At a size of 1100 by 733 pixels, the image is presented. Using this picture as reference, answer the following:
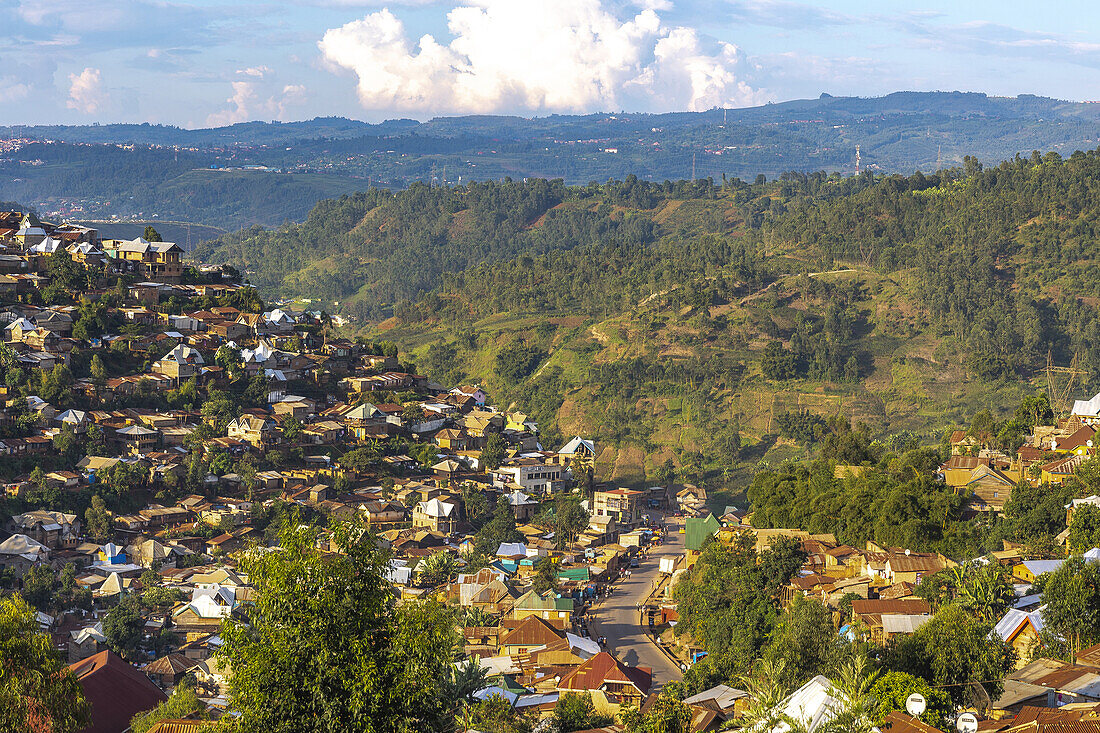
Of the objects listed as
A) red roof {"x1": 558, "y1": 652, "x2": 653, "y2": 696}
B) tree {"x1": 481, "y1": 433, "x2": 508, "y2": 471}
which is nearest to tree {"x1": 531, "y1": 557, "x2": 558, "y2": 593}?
red roof {"x1": 558, "y1": 652, "x2": 653, "y2": 696}

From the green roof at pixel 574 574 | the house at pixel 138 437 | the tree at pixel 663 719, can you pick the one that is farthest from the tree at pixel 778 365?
the tree at pixel 663 719

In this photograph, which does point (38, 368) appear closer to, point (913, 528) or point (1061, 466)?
point (913, 528)

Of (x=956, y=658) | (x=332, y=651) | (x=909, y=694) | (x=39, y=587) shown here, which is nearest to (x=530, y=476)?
(x=39, y=587)

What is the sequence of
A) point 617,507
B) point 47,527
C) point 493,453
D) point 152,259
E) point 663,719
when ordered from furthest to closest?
point 152,259, point 493,453, point 617,507, point 47,527, point 663,719

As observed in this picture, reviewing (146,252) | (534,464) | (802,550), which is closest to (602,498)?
(534,464)

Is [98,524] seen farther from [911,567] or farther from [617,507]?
[911,567]

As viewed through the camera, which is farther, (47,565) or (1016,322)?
(1016,322)

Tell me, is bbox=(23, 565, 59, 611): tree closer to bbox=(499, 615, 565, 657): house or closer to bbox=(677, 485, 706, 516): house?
bbox=(499, 615, 565, 657): house
